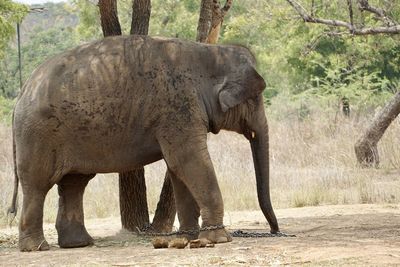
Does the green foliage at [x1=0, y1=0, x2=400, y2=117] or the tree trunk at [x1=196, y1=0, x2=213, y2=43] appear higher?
the green foliage at [x1=0, y1=0, x2=400, y2=117]

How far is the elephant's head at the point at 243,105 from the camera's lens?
31.6 feet

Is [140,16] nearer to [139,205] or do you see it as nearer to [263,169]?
[139,205]

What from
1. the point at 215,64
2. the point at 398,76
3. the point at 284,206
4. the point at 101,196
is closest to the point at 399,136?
the point at 284,206

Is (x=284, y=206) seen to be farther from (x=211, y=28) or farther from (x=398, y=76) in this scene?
(x=398, y=76)

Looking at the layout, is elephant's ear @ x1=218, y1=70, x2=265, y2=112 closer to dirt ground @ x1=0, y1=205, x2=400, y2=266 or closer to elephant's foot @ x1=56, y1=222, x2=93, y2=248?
dirt ground @ x1=0, y1=205, x2=400, y2=266

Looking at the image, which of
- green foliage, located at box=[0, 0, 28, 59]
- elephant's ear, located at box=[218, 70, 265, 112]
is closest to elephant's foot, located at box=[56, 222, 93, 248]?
elephant's ear, located at box=[218, 70, 265, 112]

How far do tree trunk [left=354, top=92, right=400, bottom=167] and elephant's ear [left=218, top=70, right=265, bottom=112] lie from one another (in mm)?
9751

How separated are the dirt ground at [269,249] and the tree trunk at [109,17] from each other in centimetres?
256

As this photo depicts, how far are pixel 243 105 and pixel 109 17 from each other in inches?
99.2

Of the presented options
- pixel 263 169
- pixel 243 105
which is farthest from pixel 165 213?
pixel 243 105

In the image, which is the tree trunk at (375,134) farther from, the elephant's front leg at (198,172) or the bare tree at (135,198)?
the elephant's front leg at (198,172)

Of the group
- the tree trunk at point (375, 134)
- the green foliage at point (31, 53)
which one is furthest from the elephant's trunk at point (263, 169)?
the green foliage at point (31, 53)

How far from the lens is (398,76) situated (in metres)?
34.3

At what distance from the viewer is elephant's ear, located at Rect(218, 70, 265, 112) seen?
31.3 feet
